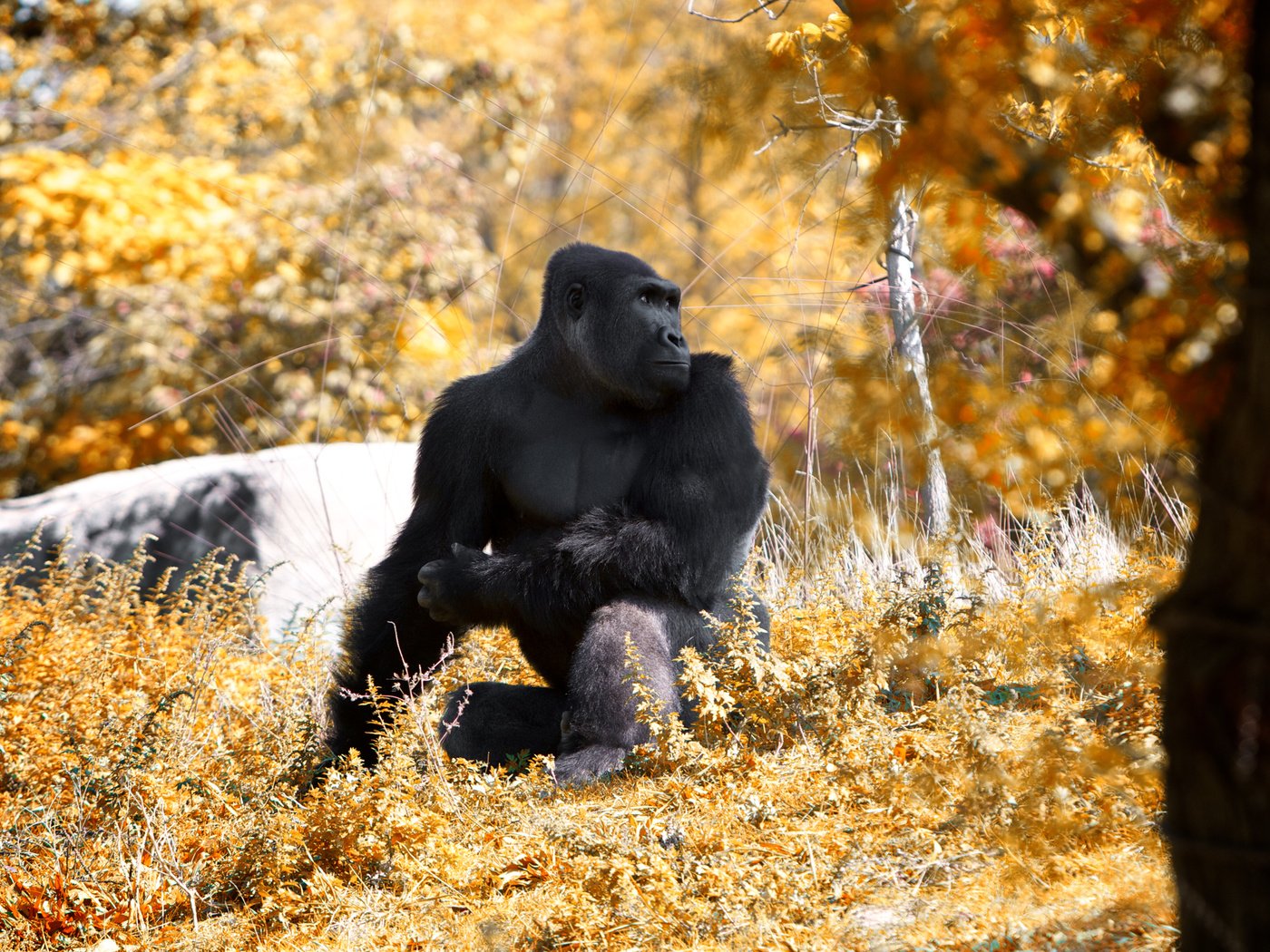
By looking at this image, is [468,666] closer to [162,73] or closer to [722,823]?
Result: [722,823]

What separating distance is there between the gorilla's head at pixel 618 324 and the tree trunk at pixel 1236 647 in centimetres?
245

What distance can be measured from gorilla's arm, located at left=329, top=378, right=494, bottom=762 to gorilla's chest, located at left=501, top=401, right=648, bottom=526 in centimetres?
14

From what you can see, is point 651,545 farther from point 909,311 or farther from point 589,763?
point 909,311

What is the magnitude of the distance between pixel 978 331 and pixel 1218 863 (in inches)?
190

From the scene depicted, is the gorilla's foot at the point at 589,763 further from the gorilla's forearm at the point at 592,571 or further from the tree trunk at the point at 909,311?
the tree trunk at the point at 909,311

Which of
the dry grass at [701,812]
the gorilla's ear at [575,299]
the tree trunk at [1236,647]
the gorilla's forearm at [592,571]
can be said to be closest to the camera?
the tree trunk at [1236,647]

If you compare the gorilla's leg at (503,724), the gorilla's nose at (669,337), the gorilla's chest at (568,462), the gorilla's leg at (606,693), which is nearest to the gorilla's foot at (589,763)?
the gorilla's leg at (606,693)

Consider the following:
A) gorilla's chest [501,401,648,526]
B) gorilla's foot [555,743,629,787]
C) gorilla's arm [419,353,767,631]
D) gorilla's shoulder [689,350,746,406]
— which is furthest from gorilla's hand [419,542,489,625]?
gorilla's shoulder [689,350,746,406]

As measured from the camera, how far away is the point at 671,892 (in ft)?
7.79

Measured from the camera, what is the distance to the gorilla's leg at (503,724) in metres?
3.81

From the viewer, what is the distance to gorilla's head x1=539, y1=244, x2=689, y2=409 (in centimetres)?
373

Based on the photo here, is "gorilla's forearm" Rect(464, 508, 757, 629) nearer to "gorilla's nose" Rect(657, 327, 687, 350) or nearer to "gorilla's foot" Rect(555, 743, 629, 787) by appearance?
"gorilla's foot" Rect(555, 743, 629, 787)

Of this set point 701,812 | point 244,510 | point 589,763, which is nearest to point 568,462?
point 589,763

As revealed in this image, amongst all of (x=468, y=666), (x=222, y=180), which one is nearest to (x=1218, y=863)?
(x=468, y=666)
